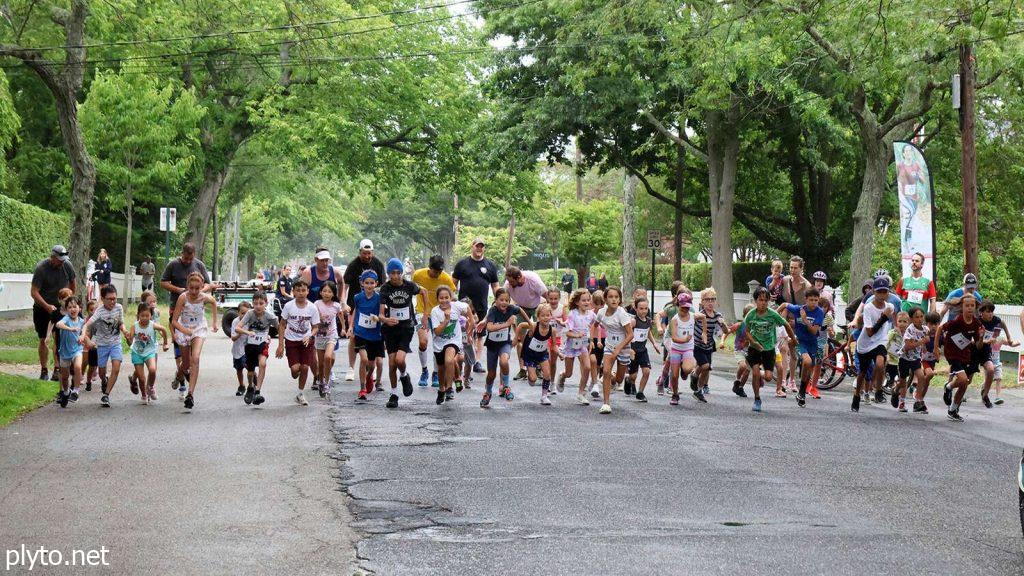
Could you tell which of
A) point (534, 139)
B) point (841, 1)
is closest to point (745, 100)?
point (534, 139)

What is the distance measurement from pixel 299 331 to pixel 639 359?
4.37 metres

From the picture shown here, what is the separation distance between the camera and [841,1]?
614 inches

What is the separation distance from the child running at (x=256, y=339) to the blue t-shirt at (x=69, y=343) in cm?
188

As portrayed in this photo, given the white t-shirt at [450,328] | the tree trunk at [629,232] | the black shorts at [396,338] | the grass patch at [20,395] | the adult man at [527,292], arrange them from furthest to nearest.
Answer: the tree trunk at [629,232] < the adult man at [527,292] < the black shorts at [396,338] < the white t-shirt at [450,328] < the grass patch at [20,395]

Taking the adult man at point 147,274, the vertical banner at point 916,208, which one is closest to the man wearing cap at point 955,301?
the vertical banner at point 916,208

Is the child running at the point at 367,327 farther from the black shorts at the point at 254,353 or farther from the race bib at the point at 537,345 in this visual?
the race bib at the point at 537,345

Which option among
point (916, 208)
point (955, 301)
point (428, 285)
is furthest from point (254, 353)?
point (916, 208)

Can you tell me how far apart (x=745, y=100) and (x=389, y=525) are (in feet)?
78.3

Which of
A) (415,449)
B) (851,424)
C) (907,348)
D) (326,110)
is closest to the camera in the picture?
(415,449)

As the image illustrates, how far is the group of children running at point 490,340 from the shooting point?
44.6ft

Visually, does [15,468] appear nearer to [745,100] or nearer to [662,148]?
[745,100]

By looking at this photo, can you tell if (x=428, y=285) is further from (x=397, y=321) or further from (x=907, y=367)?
(x=907, y=367)

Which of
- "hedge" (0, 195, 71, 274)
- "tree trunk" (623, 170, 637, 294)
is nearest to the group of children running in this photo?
"hedge" (0, 195, 71, 274)

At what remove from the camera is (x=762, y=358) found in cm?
1472
